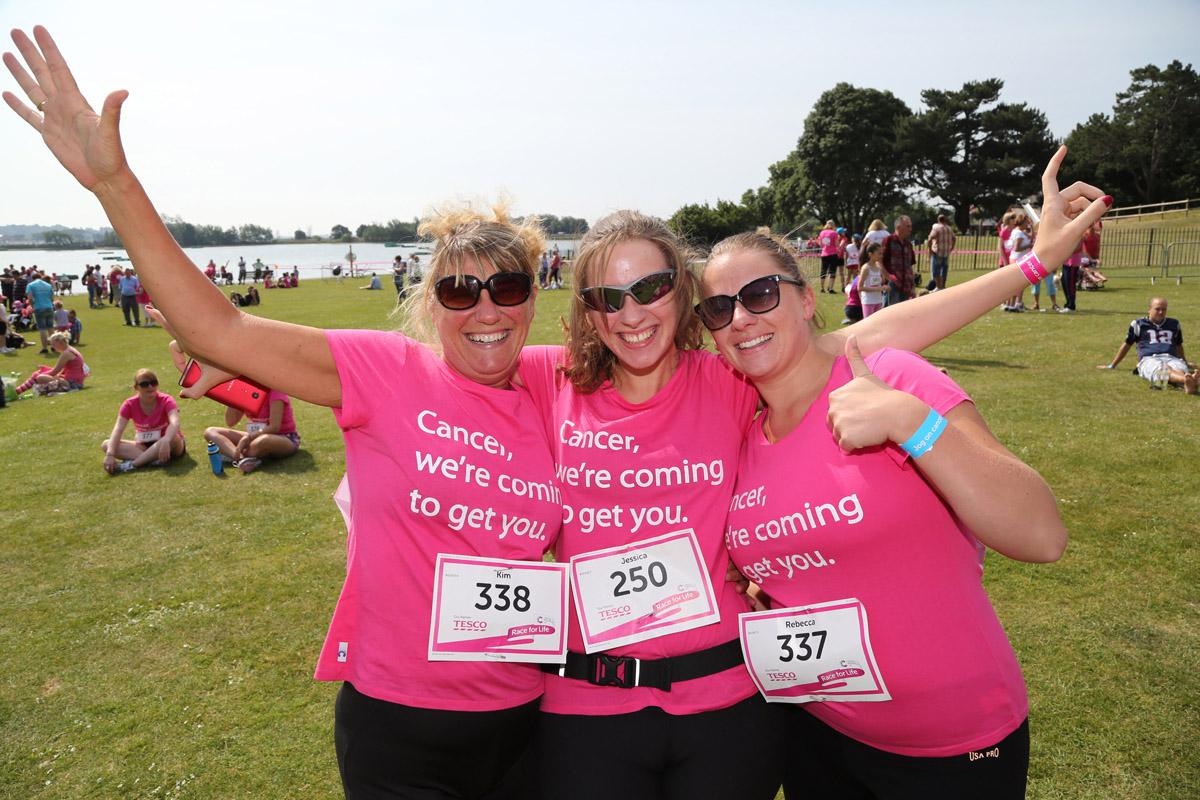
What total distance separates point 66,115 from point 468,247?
116cm

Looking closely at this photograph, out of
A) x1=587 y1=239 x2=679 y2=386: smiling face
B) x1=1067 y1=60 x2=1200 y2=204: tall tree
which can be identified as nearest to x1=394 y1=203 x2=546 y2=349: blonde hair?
x1=587 y1=239 x2=679 y2=386: smiling face

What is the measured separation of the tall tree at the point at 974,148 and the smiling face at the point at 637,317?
65769 millimetres

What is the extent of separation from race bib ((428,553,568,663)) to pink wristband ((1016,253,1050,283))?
6.51 ft

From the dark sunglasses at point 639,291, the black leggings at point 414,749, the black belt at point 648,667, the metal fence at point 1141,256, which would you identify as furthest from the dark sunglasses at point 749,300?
the metal fence at point 1141,256

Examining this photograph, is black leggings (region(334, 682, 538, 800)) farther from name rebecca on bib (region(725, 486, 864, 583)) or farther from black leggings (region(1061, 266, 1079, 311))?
black leggings (region(1061, 266, 1079, 311))

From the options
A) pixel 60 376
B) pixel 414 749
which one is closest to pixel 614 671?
pixel 414 749

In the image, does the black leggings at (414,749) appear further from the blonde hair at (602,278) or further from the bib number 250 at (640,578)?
the blonde hair at (602,278)

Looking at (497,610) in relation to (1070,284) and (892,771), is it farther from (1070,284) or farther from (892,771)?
(1070,284)

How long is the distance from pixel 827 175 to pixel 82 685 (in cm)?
6538

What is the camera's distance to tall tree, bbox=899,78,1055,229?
60250mm

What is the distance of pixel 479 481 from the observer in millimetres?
2258

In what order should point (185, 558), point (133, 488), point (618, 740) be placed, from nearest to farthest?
1. point (618, 740)
2. point (185, 558)
3. point (133, 488)

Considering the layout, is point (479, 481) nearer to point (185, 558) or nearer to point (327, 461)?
point (185, 558)

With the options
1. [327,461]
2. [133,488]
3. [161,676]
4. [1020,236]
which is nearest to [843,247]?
[1020,236]
